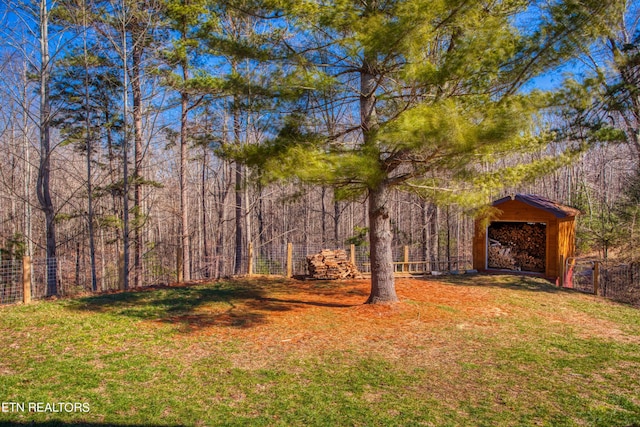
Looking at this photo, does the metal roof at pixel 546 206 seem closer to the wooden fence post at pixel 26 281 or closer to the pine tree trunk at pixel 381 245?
the pine tree trunk at pixel 381 245

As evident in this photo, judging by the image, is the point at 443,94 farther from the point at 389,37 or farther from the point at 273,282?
the point at 273,282

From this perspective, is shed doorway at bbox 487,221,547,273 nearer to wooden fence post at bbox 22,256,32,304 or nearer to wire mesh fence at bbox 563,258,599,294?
wire mesh fence at bbox 563,258,599,294

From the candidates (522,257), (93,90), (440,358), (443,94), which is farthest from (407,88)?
(93,90)

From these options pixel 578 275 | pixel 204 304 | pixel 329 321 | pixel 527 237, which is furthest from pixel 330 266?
pixel 578 275

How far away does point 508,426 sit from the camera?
143 inches

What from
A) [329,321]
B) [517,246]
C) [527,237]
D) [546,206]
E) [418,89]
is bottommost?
[329,321]

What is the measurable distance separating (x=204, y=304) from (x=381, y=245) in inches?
150

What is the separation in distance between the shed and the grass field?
371 centimetres

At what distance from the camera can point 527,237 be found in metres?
13.1

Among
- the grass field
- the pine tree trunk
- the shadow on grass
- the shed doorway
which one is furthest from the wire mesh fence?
the pine tree trunk

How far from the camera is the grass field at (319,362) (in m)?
3.91

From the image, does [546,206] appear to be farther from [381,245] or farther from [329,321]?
[329,321]

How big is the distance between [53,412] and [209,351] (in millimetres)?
2102

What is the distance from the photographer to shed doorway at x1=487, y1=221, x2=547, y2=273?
13.0 meters
